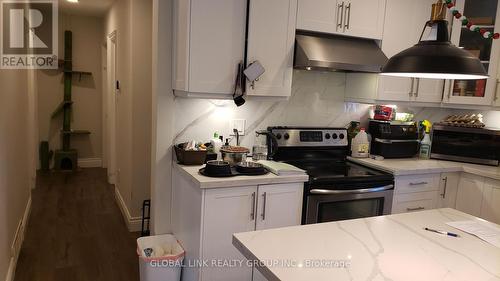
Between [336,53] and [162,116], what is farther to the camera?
[336,53]

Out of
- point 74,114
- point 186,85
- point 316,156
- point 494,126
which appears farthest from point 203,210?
point 74,114

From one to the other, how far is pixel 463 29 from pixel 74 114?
585 cm

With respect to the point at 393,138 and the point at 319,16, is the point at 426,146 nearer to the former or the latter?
the point at 393,138

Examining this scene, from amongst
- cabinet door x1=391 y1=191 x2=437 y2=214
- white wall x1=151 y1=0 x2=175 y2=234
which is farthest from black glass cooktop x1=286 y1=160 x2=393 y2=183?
white wall x1=151 y1=0 x2=175 y2=234

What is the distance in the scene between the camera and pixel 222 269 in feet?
7.75

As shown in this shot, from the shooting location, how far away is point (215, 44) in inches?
95.9

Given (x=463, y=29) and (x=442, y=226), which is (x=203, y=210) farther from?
(x=463, y=29)

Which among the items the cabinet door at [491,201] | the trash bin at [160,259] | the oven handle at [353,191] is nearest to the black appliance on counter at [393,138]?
the oven handle at [353,191]

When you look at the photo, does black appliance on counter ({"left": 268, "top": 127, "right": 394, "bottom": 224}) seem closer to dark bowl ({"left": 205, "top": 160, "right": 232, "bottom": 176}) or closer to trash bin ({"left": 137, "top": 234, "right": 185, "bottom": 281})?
dark bowl ({"left": 205, "top": 160, "right": 232, "bottom": 176})

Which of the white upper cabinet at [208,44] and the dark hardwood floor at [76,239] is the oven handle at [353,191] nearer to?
the white upper cabinet at [208,44]

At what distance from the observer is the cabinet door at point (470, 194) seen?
3.01m

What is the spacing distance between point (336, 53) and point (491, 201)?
1734 millimetres

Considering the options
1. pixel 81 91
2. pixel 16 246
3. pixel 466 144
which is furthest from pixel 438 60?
pixel 81 91

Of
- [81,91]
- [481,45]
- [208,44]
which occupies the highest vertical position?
[481,45]
